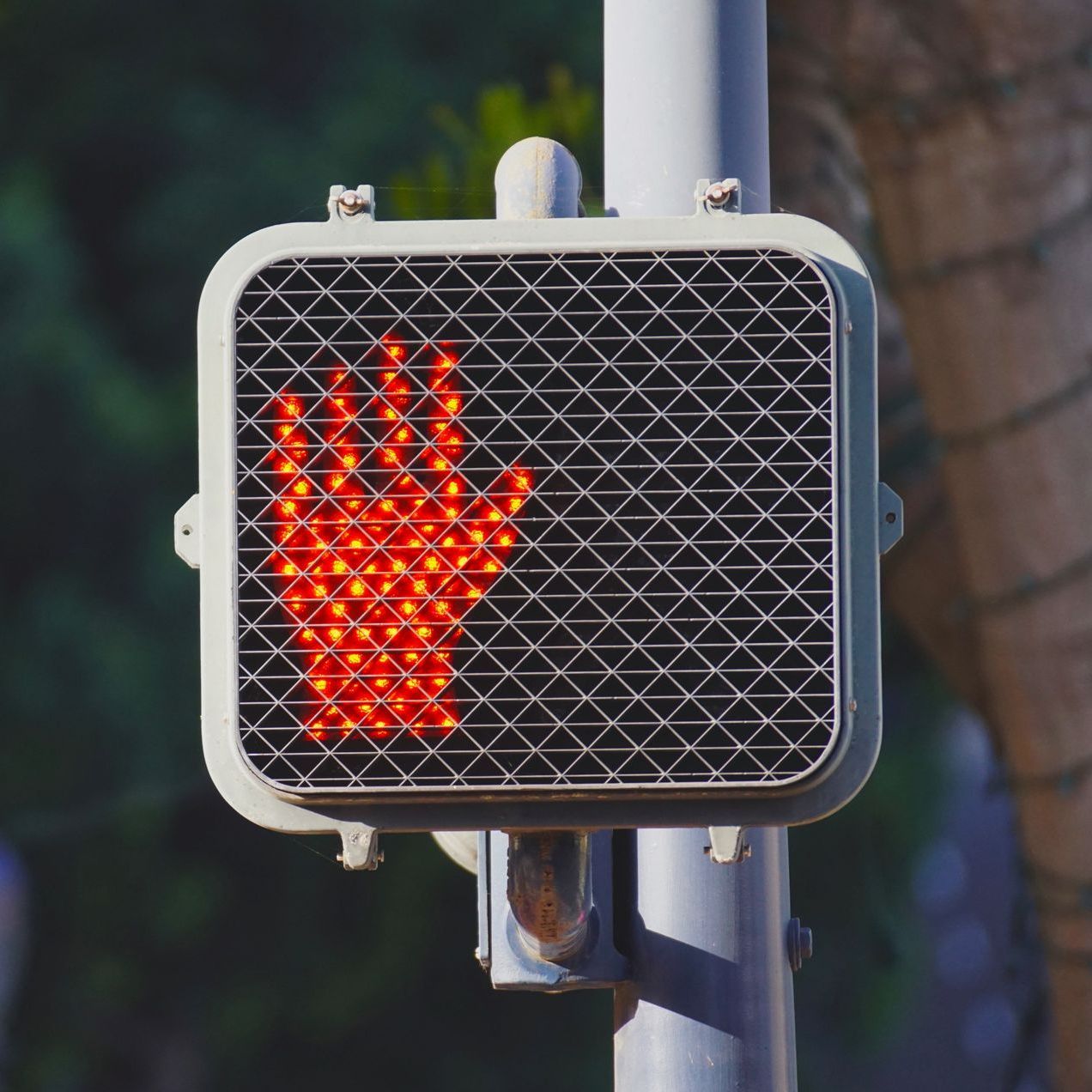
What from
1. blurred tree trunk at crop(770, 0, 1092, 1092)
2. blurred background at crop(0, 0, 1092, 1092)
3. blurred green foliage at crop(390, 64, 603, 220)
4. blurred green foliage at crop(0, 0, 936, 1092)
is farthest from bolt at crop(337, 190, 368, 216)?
blurred green foliage at crop(0, 0, 936, 1092)

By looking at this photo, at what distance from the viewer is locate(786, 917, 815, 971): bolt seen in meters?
1.34

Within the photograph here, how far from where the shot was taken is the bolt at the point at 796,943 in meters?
1.34

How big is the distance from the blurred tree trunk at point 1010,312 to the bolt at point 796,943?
194cm

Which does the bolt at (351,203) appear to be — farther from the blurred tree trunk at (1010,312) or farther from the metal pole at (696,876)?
the blurred tree trunk at (1010,312)

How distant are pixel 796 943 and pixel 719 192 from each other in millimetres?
612

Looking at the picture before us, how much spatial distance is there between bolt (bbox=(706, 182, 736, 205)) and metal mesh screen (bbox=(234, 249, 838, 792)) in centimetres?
9

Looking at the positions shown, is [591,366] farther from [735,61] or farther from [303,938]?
[303,938]

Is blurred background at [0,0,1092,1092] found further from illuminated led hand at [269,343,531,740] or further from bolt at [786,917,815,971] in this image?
illuminated led hand at [269,343,531,740]

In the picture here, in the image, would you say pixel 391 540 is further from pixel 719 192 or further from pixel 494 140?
pixel 494 140

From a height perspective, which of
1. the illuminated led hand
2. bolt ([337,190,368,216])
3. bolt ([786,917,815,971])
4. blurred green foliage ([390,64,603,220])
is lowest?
bolt ([786,917,815,971])

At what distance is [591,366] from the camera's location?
103cm

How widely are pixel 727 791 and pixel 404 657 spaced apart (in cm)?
22

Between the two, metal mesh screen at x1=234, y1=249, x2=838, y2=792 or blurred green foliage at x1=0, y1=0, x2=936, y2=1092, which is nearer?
metal mesh screen at x1=234, y1=249, x2=838, y2=792

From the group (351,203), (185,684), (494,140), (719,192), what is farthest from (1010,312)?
(185,684)
